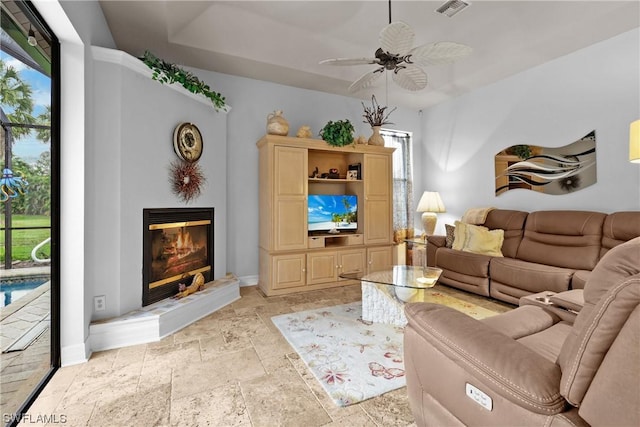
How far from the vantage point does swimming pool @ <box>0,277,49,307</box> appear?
1455 millimetres

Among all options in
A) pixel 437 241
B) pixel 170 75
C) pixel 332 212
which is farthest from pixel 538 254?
pixel 170 75

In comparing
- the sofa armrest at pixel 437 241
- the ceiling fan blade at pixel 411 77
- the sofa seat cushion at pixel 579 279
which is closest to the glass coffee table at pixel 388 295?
the sofa seat cushion at pixel 579 279

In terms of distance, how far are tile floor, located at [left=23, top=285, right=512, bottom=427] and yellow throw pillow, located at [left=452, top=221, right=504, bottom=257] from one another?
2525 millimetres

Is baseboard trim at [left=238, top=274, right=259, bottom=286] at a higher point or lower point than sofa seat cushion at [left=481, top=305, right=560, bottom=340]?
lower

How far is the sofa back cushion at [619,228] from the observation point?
9.04 ft

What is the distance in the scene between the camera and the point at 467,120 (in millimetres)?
4680

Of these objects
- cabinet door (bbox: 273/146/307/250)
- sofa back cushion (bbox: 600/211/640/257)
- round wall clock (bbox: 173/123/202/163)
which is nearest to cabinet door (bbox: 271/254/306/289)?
cabinet door (bbox: 273/146/307/250)

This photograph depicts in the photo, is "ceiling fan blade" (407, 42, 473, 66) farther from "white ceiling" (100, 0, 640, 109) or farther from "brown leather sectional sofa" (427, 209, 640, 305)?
"brown leather sectional sofa" (427, 209, 640, 305)

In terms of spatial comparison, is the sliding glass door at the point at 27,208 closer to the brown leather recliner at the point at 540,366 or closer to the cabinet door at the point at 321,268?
the brown leather recliner at the point at 540,366

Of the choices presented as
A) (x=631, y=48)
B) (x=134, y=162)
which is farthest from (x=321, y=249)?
(x=631, y=48)

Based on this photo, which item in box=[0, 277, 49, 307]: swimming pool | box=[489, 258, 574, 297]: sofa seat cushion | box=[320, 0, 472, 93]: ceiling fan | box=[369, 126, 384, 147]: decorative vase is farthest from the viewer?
box=[369, 126, 384, 147]: decorative vase

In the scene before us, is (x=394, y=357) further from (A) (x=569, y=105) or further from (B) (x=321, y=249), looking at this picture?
(A) (x=569, y=105)

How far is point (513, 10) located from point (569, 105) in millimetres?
1545

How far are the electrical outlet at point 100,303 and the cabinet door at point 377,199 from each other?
3.03 m
